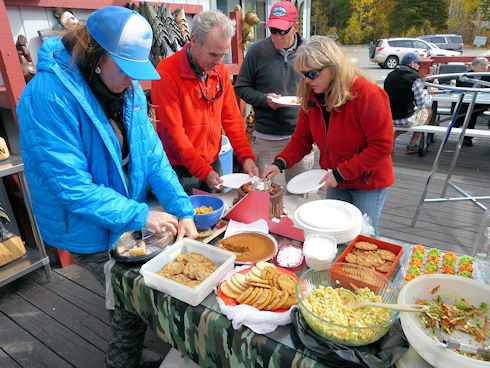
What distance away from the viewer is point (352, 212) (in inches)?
63.0

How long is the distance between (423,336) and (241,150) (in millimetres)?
1796

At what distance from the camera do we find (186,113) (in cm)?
224

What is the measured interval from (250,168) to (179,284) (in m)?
1.22

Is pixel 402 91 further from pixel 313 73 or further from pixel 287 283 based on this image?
pixel 287 283

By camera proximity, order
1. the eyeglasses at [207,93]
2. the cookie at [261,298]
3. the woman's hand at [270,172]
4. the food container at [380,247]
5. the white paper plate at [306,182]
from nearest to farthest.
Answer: the cookie at [261,298] → the food container at [380,247] → the white paper plate at [306,182] → the woman's hand at [270,172] → the eyeglasses at [207,93]

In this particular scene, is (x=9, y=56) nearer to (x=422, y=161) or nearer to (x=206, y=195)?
(x=206, y=195)

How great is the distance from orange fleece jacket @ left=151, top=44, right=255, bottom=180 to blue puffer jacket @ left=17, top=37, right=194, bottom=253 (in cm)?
59

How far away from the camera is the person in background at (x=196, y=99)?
2029 millimetres

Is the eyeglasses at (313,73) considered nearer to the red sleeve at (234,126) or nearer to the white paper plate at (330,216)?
the white paper plate at (330,216)

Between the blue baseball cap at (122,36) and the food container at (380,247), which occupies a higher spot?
the blue baseball cap at (122,36)

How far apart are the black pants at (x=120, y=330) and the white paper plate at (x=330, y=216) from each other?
0.99 m

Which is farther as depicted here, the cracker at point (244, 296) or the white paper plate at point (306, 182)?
the white paper plate at point (306, 182)

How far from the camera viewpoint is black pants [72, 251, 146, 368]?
158cm

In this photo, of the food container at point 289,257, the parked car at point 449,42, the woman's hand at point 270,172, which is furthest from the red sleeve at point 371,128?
the parked car at point 449,42
